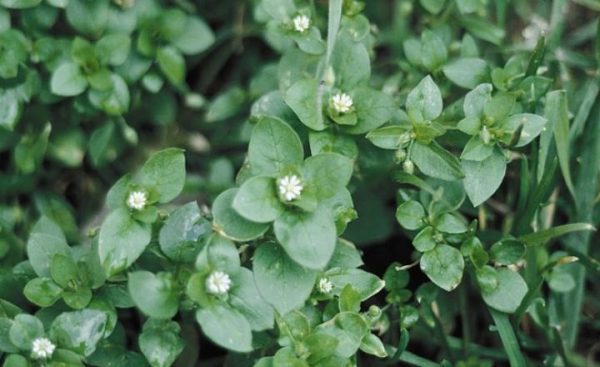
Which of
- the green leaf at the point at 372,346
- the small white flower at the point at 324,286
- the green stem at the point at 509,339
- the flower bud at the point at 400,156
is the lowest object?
the green stem at the point at 509,339

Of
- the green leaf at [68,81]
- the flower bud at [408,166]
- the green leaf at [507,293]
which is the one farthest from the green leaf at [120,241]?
the green leaf at [507,293]

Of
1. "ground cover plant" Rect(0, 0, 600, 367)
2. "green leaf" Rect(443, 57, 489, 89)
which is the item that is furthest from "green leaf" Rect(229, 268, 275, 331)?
"green leaf" Rect(443, 57, 489, 89)

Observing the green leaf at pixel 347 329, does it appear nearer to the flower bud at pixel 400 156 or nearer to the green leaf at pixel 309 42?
the flower bud at pixel 400 156

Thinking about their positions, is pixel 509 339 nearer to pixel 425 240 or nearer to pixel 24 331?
pixel 425 240

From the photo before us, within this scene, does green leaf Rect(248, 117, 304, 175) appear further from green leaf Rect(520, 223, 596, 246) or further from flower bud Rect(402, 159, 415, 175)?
green leaf Rect(520, 223, 596, 246)

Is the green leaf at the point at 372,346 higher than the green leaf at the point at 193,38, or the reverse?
the green leaf at the point at 193,38

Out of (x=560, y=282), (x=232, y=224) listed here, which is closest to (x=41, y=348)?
(x=232, y=224)
